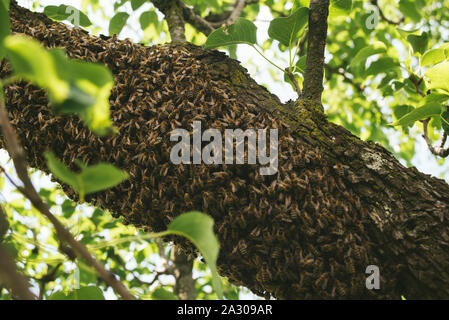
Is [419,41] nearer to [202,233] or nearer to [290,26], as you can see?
[290,26]

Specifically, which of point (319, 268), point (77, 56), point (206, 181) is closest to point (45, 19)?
point (77, 56)

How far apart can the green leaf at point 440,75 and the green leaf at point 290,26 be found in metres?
0.62

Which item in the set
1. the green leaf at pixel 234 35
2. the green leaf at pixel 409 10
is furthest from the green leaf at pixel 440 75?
the green leaf at pixel 409 10

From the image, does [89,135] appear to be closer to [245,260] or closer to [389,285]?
[245,260]

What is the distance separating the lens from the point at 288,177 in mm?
1314

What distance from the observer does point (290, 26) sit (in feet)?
5.95

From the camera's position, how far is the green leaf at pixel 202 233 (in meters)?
0.93

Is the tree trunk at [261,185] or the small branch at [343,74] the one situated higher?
the small branch at [343,74]

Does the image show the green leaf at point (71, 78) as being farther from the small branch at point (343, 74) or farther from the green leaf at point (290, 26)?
the small branch at point (343, 74)

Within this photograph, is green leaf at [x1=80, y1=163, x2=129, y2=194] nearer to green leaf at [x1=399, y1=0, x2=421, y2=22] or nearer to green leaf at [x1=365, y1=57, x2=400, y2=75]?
green leaf at [x1=365, y1=57, x2=400, y2=75]

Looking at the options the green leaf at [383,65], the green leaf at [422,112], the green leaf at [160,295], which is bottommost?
the green leaf at [160,295]

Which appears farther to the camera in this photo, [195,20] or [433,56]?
[195,20]

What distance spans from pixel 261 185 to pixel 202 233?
1.36 feet

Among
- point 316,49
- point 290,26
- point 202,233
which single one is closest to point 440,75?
point 316,49
